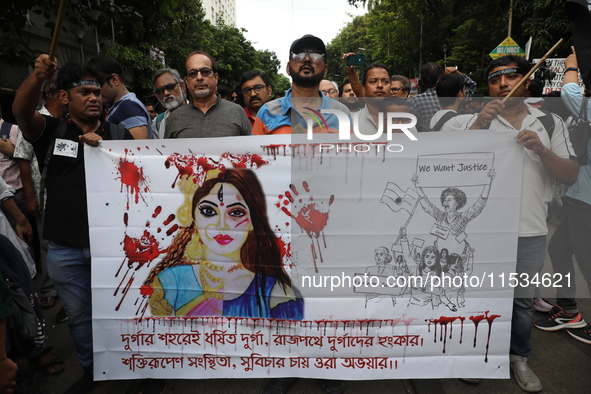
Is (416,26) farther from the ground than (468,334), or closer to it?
farther from the ground

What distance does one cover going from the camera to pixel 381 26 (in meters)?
23.7

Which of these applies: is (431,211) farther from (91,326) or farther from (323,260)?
(91,326)

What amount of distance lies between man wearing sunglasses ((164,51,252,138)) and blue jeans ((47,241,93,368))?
1021mm

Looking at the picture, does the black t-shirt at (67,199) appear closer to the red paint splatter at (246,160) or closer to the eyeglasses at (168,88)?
the red paint splatter at (246,160)

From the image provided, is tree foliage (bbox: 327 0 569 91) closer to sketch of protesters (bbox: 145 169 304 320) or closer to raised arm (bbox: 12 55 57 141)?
sketch of protesters (bbox: 145 169 304 320)

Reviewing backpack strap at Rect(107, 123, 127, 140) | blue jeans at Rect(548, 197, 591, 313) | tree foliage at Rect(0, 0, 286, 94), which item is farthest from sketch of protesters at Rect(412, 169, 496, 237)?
tree foliage at Rect(0, 0, 286, 94)

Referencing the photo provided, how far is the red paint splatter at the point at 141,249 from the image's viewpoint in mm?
2270

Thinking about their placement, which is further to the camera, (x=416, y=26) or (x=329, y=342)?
(x=416, y=26)

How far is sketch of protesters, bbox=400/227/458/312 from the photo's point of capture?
2.23m

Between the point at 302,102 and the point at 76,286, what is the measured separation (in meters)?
1.81

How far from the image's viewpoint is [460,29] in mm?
14391

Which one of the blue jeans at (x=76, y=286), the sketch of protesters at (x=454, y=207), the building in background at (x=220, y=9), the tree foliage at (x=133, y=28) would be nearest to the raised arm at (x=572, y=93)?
the sketch of protesters at (x=454, y=207)

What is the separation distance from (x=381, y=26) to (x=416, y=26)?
12.9ft

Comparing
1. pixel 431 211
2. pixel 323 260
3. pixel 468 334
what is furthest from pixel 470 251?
pixel 323 260
